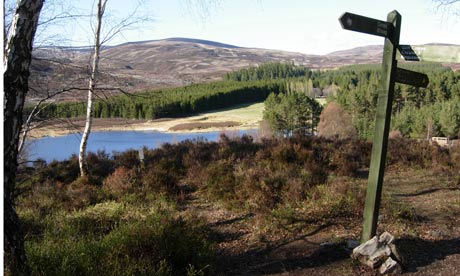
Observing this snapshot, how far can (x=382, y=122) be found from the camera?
15.1ft

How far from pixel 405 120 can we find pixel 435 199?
165 feet

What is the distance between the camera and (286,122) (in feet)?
207

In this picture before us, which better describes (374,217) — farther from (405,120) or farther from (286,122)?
(286,122)

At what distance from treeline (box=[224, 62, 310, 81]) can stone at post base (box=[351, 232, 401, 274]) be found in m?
144

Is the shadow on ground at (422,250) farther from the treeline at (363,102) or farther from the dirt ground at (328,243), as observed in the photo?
the treeline at (363,102)

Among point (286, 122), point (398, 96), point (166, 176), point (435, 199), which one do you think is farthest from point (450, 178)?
point (398, 96)

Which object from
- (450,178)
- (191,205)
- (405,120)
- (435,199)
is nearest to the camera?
(435,199)

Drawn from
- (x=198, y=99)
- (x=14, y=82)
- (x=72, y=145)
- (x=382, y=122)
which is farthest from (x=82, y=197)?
(x=198, y=99)

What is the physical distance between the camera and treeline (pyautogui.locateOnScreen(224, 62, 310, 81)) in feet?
494

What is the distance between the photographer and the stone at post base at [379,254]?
4453mm

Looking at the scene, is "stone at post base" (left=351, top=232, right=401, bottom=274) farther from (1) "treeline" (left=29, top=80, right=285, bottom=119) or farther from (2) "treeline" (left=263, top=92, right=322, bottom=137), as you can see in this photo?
(2) "treeline" (left=263, top=92, right=322, bottom=137)

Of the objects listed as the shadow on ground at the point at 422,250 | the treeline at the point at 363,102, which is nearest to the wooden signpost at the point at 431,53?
the shadow on ground at the point at 422,250

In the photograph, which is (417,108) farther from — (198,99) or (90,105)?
(90,105)

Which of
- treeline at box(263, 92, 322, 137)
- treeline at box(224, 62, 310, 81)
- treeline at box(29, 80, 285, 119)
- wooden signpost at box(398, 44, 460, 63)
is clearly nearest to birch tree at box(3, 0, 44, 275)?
wooden signpost at box(398, 44, 460, 63)
